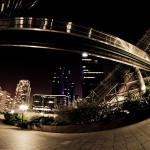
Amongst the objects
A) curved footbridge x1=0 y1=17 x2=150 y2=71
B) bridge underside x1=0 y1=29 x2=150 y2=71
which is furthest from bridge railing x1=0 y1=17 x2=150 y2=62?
bridge underside x1=0 y1=29 x2=150 y2=71

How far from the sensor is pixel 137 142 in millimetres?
6953

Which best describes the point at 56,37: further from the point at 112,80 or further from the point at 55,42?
the point at 112,80

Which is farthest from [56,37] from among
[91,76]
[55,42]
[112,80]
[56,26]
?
[91,76]

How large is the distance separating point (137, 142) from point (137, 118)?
16.2ft

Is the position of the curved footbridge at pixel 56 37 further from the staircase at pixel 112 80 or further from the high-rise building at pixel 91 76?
the high-rise building at pixel 91 76

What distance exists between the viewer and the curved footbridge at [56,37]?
1092 cm

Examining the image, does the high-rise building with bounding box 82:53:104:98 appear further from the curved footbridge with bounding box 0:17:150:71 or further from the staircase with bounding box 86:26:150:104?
→ the curved footbridge with bounding box 0:17:150:71

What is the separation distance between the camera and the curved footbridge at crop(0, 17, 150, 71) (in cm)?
1092

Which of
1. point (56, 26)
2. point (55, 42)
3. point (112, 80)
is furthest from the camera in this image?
point (112, 80)

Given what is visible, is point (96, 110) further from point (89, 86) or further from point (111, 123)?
point (89, 86)

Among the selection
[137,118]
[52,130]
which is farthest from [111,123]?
[52,130]

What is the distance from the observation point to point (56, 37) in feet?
39.2

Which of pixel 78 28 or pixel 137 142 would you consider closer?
pixel 137 142

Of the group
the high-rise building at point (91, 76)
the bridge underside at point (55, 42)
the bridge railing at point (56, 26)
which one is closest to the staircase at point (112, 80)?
the bridge underside at point (55, 42)
